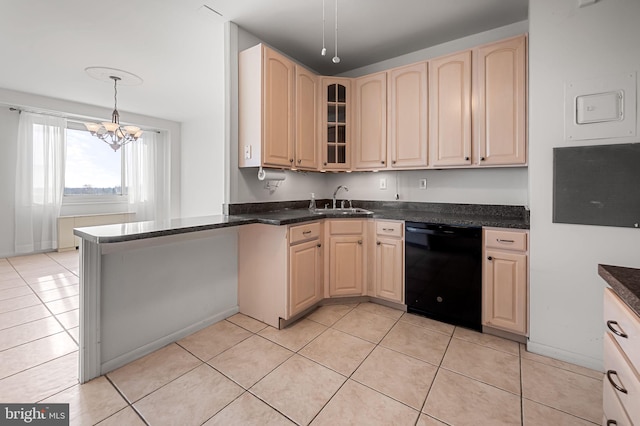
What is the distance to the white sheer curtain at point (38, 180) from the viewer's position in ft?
15.0

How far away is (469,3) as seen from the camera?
88.0 inches

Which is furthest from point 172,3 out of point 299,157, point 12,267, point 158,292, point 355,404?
point 12,267

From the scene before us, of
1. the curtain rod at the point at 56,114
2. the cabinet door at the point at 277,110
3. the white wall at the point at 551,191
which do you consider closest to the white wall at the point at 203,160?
the curtain rod at the point at 56,114

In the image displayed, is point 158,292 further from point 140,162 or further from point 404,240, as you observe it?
point 140,162

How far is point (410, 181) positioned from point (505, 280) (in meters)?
1.37

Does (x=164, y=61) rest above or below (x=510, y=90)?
above

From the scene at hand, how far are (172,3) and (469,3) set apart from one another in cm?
239

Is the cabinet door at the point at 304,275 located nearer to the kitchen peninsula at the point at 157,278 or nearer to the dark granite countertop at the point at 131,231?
the kitchen peninsula at the point at 157,278

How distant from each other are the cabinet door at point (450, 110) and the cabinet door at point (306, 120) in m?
1.14

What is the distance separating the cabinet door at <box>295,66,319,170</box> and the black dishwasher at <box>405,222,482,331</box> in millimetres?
1193

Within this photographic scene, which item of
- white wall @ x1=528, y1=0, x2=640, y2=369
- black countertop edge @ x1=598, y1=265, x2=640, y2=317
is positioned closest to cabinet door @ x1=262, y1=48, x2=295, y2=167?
white wall @ x1=528, y1=0, x2=640, y2=369

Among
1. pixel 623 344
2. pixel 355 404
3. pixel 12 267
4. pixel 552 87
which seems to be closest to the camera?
pixel 623 344

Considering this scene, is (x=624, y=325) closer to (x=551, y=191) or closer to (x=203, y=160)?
(x=551, y=191)
